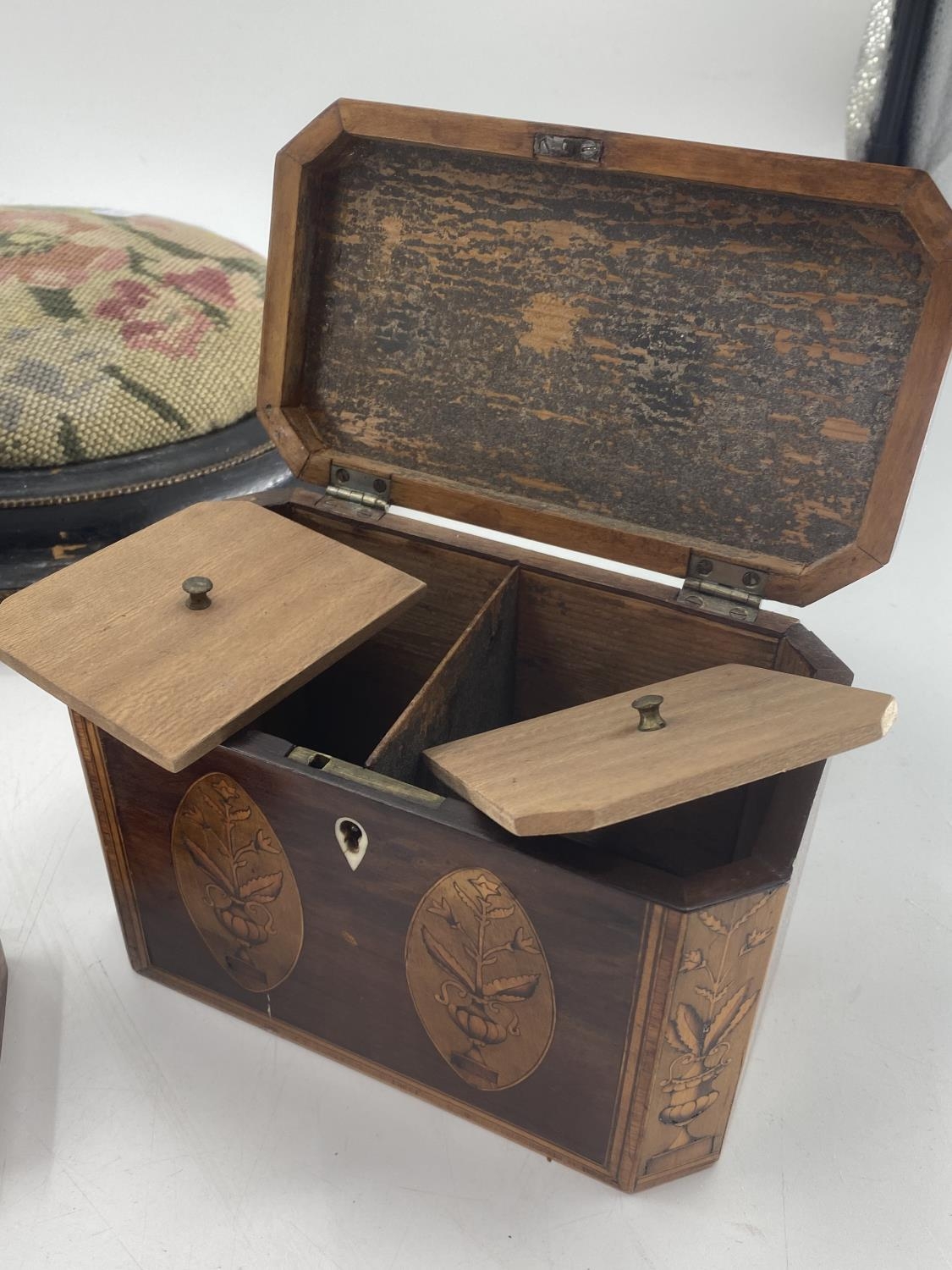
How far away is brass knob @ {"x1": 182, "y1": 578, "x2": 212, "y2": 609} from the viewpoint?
5.23 ft

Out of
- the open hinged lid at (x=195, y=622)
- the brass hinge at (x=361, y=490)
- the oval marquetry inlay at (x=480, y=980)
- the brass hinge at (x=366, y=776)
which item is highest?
the brass hinge at (x=361, y=490)

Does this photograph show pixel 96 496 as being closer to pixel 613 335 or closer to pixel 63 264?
pixel 63 264

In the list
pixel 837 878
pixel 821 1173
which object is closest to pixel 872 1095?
pixel 821 1173

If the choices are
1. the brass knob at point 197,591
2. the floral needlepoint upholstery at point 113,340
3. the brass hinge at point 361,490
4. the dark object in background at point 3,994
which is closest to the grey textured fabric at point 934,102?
the brass hinge at point 361,490

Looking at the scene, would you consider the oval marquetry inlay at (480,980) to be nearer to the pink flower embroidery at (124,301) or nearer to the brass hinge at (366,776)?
the brass hinge at (366,776)

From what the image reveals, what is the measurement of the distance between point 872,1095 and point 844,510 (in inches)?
32.4

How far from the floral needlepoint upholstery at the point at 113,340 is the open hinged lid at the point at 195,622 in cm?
67

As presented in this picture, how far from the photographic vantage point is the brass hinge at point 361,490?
1.96 metres

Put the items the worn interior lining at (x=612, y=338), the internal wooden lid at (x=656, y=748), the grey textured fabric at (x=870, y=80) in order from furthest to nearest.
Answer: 1. the grey textured fabric at (x=870, y=80)
2. the worn interior lining at (x=612, y=338)
3. the internal wooden lid at (x=656, y=748)

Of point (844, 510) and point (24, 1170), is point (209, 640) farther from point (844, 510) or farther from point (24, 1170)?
point (844, 510)

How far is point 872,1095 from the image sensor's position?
1.69m

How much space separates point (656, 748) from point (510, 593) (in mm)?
571

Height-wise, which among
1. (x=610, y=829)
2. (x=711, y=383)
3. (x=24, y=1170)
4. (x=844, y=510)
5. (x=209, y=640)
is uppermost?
(x=711, y=383)

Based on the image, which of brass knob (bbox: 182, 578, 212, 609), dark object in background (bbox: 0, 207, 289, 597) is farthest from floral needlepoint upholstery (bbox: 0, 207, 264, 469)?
brass knob (bbox: 182, 578, 212, 609)
